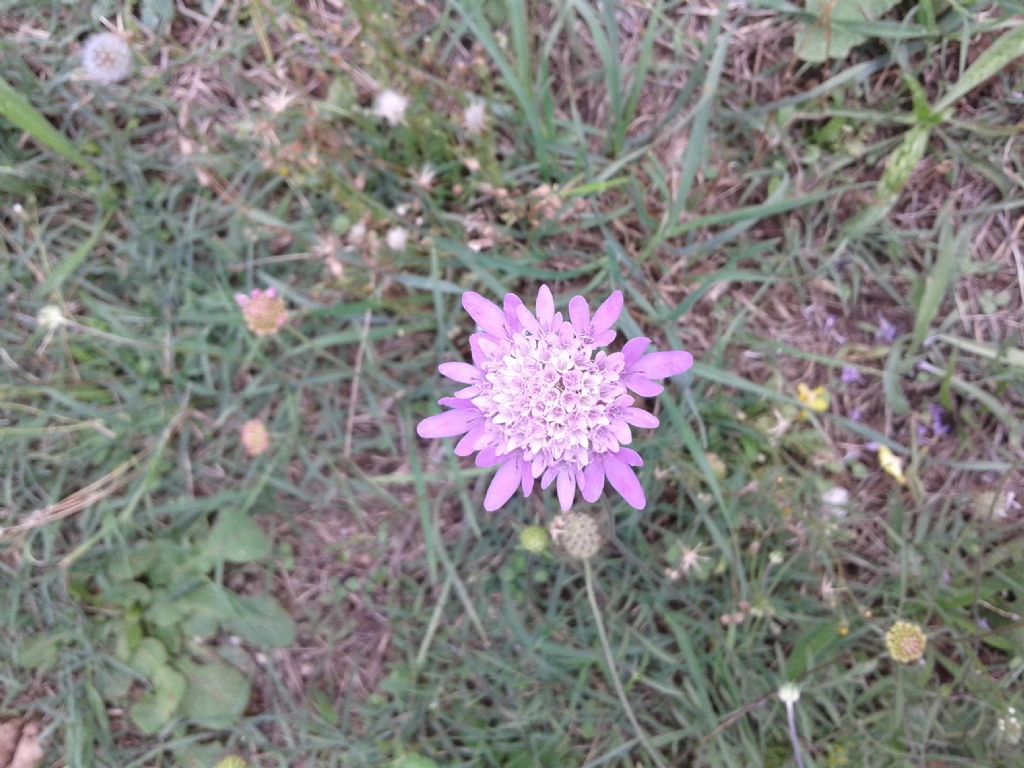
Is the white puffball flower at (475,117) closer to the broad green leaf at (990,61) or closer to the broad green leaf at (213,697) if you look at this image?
the broad green leaf at (990,61)

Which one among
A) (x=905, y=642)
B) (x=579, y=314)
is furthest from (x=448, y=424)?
(x=905, y=642)

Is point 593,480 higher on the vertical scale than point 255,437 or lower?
higher

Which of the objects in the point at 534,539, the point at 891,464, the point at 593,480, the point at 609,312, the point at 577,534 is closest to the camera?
the point at 609,312

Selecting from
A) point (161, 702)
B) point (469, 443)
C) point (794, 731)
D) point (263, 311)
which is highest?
point (469, 443)

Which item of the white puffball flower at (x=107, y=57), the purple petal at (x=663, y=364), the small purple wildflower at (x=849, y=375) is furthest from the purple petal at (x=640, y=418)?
the white puffball flower at (x=107, y=57)

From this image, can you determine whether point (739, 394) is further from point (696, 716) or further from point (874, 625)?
point (696, 716)

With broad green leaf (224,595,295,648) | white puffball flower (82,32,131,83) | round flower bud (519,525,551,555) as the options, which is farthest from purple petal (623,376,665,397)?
white puffball flower (82,32,131,83)

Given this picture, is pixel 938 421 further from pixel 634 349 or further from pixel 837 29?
pixel 634 349

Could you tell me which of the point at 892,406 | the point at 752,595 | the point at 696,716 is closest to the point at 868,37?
the point at 892,406
